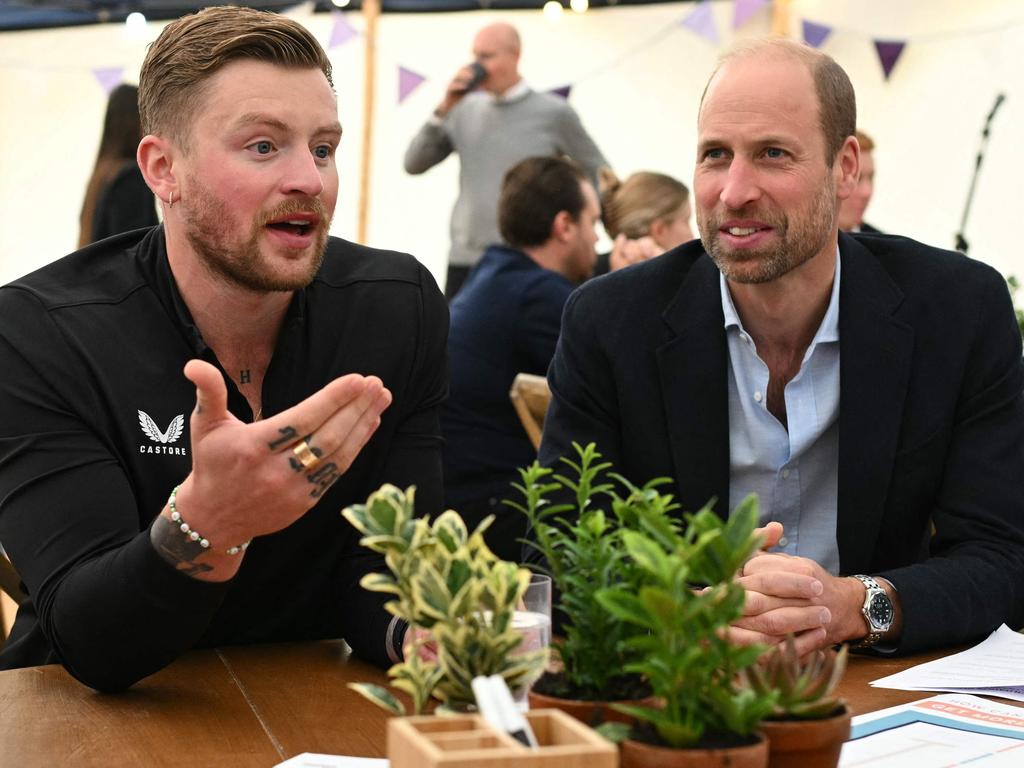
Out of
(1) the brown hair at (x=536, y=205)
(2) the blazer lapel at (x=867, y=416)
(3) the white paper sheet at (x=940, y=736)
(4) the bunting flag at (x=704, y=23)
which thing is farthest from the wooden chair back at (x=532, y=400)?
(4) the bunting flag at (x=704, y=23)

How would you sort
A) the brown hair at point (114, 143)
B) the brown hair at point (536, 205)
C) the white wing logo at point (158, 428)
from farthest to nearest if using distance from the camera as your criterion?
1. the brown hair at point (114, 143)
2. the brown hair at point (536, 205)
3. the white wing logo at point (158, 428)

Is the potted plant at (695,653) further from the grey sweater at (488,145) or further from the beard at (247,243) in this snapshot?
the grey sweater at (488,145)

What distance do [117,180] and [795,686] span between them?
4.01 m

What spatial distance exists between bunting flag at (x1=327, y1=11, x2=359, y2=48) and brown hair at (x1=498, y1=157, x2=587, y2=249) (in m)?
2.48

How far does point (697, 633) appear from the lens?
77 cm

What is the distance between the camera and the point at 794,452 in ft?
6.07

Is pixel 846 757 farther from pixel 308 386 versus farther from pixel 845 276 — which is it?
pixel 845 276

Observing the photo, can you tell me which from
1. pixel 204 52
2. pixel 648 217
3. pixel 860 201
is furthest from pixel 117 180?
pixel 204 52

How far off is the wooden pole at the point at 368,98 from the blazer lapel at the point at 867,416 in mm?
4580

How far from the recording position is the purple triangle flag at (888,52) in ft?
20.0

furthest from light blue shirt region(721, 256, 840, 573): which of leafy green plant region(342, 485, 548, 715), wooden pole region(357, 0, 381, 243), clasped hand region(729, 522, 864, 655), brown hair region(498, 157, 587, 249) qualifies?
wooden pole region(357, 0, 381, 243)

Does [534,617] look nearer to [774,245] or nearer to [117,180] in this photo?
[774,245]

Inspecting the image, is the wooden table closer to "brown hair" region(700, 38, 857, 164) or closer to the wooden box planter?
the wooden box planter

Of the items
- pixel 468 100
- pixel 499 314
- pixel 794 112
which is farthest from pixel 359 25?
pixel 794 112
